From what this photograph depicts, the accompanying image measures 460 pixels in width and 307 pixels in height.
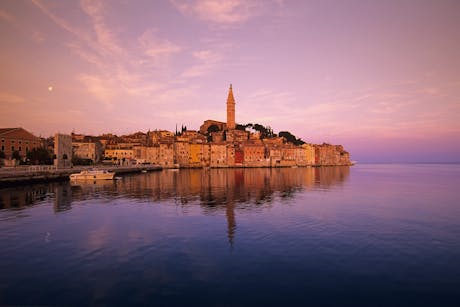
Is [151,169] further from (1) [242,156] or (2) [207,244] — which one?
(2) [207,244]

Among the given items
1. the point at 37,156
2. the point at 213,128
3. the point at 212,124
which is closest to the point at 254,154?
the point at 213,128

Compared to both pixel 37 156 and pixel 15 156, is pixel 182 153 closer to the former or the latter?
pixel 37 156

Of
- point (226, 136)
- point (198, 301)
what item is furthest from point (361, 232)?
point (226, 136)

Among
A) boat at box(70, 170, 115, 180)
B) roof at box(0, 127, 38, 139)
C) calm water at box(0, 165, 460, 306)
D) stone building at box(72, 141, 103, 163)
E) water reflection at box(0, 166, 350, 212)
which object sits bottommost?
calm water at box(0, 165, 460, 306)

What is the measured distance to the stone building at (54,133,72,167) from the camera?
65494 millimetres

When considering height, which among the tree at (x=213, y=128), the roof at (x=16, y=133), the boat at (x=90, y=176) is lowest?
the boat at (x=90, y=176)

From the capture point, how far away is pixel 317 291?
368 inches

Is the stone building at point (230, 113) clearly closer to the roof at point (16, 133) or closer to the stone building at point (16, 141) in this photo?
the stone building at point (16, 141)

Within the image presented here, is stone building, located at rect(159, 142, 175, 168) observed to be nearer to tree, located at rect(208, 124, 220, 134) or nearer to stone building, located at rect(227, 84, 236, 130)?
tree, located at rect(208, 124, 220, 134)

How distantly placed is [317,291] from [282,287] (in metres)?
1.08

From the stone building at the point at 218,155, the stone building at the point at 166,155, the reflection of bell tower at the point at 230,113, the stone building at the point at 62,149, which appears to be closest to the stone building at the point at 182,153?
the stone building at the point at 166,155

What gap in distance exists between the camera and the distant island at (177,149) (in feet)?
229

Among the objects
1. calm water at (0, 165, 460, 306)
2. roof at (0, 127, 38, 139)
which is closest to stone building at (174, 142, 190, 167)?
roof at (0, 127, 38, 139)

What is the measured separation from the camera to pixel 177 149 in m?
126
